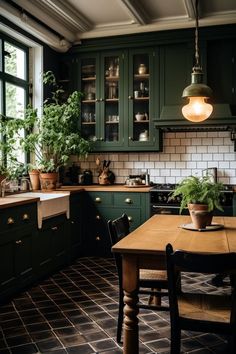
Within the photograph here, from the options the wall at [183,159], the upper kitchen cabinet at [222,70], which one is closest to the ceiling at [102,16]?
the upper kitchen cabinet at [222,70]

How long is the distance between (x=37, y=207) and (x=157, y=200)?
1632 millimetres

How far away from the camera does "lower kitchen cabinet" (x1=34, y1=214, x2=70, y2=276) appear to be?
420 centimetres

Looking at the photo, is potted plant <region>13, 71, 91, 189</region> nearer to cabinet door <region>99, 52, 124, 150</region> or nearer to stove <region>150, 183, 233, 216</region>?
cabinet door <region>99, 52, 124, 150</region>

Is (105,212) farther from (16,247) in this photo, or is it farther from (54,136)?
(16,247)

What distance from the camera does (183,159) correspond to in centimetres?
564

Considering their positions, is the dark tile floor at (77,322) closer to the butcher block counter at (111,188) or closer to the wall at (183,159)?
the butcher block counter at (111,188)

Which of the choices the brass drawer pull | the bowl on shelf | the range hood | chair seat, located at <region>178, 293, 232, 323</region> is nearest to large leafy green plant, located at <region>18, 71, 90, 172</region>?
the bowl on shelf

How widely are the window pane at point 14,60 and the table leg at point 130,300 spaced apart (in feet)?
11.0

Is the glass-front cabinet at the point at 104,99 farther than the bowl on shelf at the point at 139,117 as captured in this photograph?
Yes

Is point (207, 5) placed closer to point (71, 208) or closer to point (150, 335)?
point (71, 208)

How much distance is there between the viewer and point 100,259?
5305mm

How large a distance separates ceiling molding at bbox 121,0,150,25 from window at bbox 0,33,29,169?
4.74ft

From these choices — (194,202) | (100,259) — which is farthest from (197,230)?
(100,259)

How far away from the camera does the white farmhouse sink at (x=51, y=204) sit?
13.7ft
